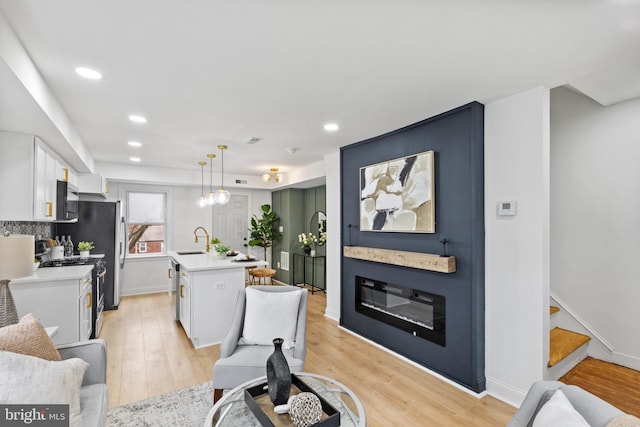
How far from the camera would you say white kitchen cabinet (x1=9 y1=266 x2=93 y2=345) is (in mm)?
2842

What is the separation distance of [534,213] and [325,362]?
234 cm

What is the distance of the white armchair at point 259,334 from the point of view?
7.13ft

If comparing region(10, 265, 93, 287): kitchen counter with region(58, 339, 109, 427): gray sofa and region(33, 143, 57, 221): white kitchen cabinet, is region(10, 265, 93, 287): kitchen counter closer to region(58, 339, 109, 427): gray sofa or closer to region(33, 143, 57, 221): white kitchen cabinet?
region(33, 143, 57, 221): white kitchen cabinet

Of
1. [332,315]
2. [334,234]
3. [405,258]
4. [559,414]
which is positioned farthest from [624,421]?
[332,315]

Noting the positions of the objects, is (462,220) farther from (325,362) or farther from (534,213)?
(325,362)

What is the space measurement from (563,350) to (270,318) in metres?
2.69

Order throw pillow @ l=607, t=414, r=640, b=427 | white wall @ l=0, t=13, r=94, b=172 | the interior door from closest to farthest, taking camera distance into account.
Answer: throw pillow @ l=607, t=414, r=640, b=427
white wall @ l=0, t=13, r=94, b=172
the interior door

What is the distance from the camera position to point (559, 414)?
1.01 meters

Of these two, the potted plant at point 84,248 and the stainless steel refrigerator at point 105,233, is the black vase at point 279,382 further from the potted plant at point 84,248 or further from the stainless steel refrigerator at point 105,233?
the stainless steel refrigerator at point 105,233

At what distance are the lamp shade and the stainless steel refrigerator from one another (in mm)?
3248

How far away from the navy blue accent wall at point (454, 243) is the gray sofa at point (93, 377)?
2.63 metres

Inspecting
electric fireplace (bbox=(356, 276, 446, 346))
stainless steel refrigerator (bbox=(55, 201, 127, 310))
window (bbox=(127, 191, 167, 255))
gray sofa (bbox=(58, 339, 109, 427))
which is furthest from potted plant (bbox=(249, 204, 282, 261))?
gray sofa (bbox=(58, 339, 109, 427))

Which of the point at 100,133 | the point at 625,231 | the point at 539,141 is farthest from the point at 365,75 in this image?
the point at 100,133

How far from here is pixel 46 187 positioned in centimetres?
319
